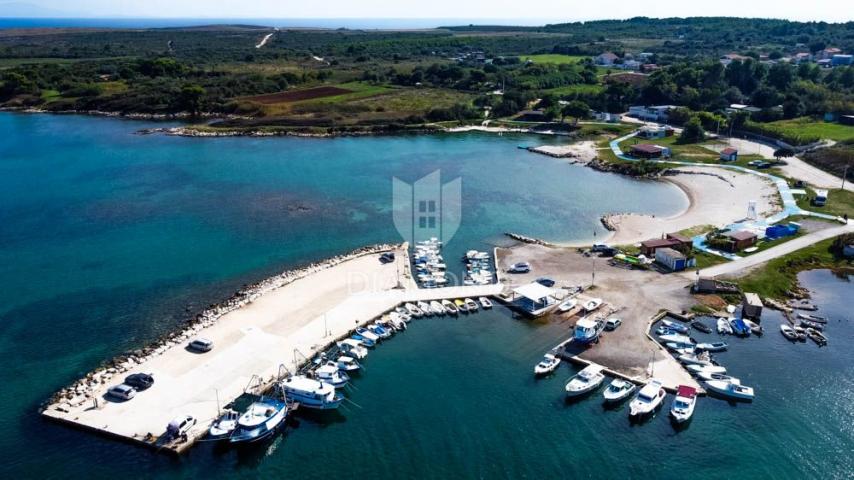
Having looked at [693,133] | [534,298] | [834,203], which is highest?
[693,133]

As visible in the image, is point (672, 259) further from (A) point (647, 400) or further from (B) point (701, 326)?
(A) point (647, 400)

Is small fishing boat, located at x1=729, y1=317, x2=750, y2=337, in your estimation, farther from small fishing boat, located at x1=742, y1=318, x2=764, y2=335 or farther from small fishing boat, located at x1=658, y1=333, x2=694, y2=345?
small fishing boat, located at x1=658, y1=333, x2=694, y2=345

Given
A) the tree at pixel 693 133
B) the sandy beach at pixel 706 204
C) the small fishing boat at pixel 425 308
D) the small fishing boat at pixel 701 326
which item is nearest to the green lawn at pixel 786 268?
the small fishing boat at pixel 701 326

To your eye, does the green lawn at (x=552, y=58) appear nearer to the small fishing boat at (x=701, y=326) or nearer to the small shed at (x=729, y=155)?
the small shed at (x=729, y=155)

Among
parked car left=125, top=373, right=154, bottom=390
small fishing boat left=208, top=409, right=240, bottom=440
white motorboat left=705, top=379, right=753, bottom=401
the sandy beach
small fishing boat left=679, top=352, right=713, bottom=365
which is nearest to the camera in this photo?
small fishing boat left=208, top=409, right=240, bottom=440

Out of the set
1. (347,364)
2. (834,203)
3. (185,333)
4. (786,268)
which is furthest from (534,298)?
(834,203)

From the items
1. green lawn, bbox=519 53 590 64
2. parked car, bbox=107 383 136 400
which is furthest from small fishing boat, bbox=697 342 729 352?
green lawn, bbox=519 53 590 64
